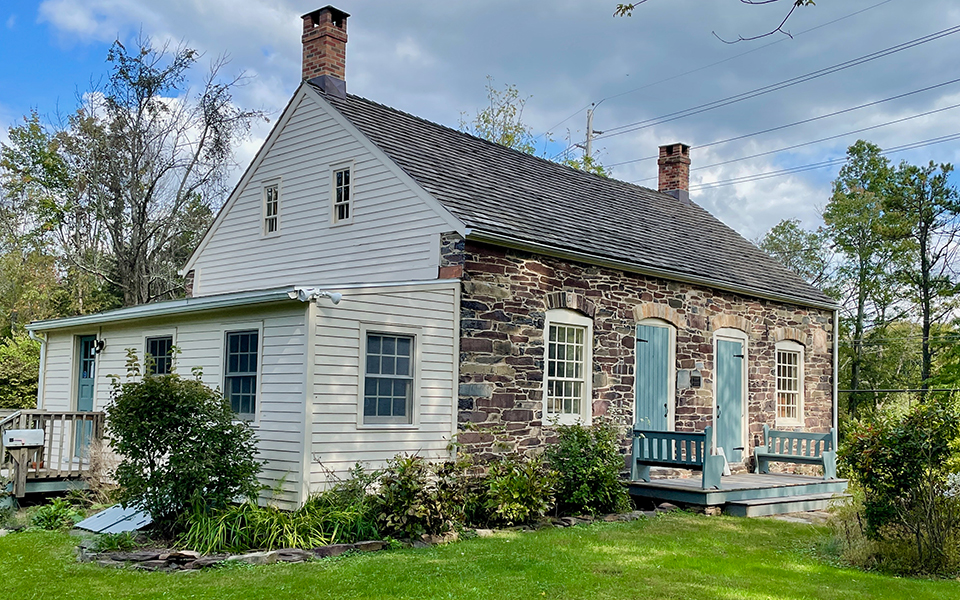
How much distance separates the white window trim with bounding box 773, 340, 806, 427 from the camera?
17.1 metres

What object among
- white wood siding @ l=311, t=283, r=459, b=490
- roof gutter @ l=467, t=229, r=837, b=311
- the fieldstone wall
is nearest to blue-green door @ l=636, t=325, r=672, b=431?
the fieldstone wall

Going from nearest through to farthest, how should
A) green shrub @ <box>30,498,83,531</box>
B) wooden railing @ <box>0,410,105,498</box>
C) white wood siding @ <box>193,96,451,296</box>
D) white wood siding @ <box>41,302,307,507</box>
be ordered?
white wood siding @ <box>41,302,307,507</box>
green shrub @ <box>30,498,83,531</box>
wooden railing @ <box>0,410,105,498</box>
white wood siding @ <box>193,96,451,296</box>

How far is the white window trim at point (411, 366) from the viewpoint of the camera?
1013 centimetres

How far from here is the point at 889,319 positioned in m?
31.9

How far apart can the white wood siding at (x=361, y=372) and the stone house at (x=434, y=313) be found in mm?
26

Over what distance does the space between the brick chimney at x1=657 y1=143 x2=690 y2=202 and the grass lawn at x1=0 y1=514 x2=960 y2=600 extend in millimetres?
13226

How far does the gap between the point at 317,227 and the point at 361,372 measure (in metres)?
4.55

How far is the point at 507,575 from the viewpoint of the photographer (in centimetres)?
765

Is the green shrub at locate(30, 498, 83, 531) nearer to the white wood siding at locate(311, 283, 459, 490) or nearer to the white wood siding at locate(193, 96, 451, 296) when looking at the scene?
the white wood siding at locate(311, 283, 459, 490)

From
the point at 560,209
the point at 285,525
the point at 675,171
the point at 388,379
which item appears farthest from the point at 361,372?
the point at 675,171

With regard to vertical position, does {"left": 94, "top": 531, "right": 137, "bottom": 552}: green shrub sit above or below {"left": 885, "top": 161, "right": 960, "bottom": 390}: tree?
below

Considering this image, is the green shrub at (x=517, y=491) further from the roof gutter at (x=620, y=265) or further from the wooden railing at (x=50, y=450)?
the wooden railing at (x=50, y=450)

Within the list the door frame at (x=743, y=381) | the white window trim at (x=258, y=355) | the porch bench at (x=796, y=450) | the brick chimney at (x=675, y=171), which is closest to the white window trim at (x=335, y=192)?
the white window trim at (x=258, y=355)

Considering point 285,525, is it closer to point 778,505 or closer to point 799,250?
point 778,505
